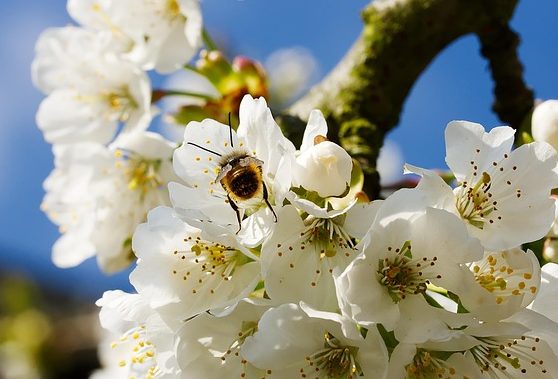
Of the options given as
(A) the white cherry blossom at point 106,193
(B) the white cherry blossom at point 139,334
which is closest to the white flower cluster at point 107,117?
(A) the white cherry blossom at point 106,193

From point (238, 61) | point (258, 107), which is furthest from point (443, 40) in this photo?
point (258, 107)

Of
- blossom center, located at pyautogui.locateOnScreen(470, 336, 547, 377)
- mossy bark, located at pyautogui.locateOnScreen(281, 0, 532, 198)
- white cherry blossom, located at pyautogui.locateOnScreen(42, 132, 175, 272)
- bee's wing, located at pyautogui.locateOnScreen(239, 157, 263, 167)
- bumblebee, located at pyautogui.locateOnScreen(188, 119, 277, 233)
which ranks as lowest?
blossom center, located at pyautogui.locateOnScreen(470, 336, 547, 377)

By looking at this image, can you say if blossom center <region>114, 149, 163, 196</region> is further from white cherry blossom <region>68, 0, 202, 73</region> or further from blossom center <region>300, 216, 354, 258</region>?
blossom center <region>300, 216, 354, 258</region>

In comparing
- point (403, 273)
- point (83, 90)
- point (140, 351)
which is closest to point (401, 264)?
point (403, 273)

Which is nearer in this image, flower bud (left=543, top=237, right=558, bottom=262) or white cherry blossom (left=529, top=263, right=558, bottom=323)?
white cherry blossom (left=529, top=263, right=558, bottom=323)

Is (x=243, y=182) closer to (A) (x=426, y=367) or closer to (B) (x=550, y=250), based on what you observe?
(A) (x=426, y=367)

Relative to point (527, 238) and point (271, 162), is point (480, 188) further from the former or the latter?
point (271, 162)

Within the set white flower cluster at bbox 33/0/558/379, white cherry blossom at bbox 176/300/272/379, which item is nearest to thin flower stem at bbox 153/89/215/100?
white flower cluster at bbox 33/0/558/379
